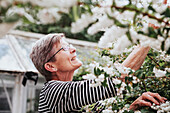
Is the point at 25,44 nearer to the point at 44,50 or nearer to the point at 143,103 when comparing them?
the point at 44,50

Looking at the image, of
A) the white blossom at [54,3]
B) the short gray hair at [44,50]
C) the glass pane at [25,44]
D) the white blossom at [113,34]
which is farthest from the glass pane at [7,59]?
the white blossom at [54,3]

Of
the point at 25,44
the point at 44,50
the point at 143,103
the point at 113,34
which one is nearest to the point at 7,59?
the point at 25,44

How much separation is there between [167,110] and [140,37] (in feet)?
1.10

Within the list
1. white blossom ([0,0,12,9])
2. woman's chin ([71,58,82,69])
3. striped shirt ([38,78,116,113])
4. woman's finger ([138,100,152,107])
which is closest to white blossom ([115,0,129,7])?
white blossom ([0,0,12,9])

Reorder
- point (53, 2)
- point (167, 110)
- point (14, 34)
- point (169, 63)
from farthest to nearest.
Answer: point (14, 34)
point (169, 63)
point (167, 110)
point (53, 2)

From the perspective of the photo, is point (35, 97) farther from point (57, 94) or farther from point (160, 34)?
point (160, 34)

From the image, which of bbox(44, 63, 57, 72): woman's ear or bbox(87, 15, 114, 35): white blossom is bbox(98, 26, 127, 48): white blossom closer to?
bbox(87, 15, 114, 35): white blossom

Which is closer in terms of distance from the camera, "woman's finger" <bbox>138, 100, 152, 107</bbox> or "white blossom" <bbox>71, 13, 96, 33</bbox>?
"white blossom" <bbox>71, 13, 96, 33</bbox>

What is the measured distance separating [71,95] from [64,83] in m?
0.10

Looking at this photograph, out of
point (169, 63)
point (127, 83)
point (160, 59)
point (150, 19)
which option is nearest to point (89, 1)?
point (150, 19)

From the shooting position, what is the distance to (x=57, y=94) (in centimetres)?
106

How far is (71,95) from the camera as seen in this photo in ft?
3.33

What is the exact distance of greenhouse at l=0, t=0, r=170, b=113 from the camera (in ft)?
1.71

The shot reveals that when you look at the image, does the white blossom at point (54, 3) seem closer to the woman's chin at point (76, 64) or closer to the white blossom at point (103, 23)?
the white blossom at point (103, 23)
